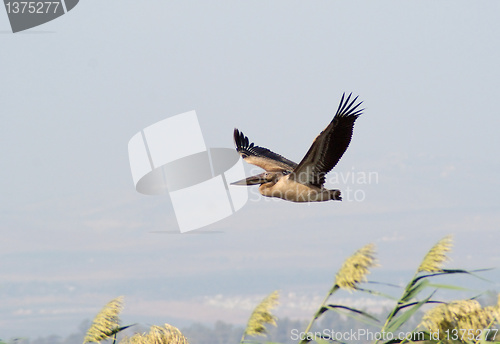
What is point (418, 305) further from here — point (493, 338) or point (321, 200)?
point (321, 200)

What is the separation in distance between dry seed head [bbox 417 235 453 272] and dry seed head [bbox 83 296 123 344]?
2901mm

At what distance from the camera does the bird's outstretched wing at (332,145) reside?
28.6ft

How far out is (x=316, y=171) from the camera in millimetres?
9109

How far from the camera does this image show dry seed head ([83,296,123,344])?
222 inches

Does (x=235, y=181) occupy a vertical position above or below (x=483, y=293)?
above

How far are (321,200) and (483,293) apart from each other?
4185 millimetres

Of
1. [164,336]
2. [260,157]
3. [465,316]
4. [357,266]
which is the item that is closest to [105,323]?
[164,336]

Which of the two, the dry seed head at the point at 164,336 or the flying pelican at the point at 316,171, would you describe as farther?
the flying pelican at the point at 316,171

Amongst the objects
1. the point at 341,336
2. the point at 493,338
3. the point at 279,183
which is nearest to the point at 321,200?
the point at 279,183

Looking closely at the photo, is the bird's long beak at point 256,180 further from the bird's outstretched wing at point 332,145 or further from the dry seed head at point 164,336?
the dry seed head at point 164,336

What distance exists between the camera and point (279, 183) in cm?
955

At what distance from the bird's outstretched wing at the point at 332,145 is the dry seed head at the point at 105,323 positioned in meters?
3.90

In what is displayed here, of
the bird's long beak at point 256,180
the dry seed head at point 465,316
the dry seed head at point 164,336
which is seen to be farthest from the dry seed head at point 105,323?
the bird's long beak at point 256,180

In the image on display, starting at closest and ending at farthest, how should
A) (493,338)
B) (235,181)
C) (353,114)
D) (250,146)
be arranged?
(493,338) < (353,114) < (235,181) < (250,146)
